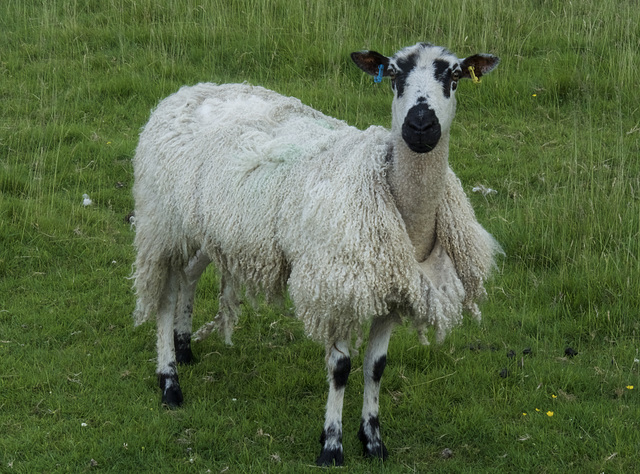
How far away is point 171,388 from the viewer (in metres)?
5.56

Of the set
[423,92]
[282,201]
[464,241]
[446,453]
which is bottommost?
[446,453]

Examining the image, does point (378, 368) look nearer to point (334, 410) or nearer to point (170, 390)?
point (334, 410)

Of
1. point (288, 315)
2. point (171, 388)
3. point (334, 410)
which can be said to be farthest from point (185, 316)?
point (334, 410)

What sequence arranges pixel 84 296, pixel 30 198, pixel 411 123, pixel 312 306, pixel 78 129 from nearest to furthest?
pixel 411 123 < pixel 312 306 < pixel 84 296 < pixel 30 198 < pixel 78 129

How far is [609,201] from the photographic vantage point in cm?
695

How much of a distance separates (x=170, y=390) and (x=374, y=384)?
146cm

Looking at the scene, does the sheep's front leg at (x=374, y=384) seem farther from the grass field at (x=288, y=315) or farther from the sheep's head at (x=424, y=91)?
the sheep's head at (x=424, y=91)

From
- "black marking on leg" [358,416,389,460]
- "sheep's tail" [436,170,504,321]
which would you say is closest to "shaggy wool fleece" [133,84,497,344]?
"sheep's tail" [436,170,504,321]

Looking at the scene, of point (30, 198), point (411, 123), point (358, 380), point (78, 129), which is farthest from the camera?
point (78, 129)

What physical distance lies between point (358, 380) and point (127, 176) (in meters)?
3.86

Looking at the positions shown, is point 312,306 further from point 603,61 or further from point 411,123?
point 603,61

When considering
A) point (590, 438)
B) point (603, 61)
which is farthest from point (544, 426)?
point (603, 61)

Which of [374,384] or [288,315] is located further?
[288,315]

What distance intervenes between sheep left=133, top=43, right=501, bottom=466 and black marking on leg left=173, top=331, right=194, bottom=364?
0.44 metres
